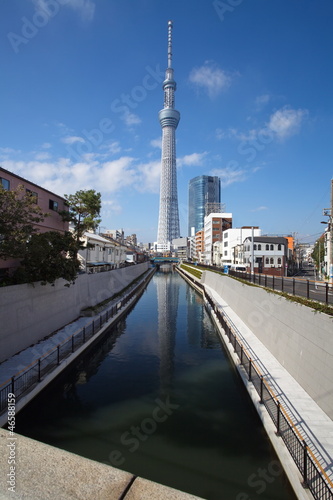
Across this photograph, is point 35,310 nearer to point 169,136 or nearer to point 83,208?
point 83,208

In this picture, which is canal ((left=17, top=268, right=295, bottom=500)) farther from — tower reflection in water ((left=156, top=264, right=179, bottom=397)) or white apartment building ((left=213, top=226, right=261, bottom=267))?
white apartment building ((left=213, top=226, right=261, bottom=267))

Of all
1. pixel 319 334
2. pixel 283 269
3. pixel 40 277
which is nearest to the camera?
pixel 319 334

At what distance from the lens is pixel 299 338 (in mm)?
12219

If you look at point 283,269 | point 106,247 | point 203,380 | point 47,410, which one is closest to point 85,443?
point 47,410

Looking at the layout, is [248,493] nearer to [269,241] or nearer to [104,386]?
[104,386]

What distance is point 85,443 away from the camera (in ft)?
30.1

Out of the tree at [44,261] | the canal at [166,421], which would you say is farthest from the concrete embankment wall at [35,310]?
the canal at [166,421]

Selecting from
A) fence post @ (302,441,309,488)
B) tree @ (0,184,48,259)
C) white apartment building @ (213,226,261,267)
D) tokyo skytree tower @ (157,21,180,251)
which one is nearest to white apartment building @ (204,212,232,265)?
white apartment building @ (213,226,261,267)

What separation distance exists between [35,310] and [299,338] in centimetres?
1453

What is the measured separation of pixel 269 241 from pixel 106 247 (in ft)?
99.6

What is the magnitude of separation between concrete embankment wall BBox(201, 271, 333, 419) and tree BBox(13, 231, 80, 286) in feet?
41.7

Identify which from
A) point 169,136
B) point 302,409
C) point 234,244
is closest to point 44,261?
point 302,409

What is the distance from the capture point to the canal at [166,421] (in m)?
7.80

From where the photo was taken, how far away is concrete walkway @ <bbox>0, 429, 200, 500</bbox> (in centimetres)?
333
